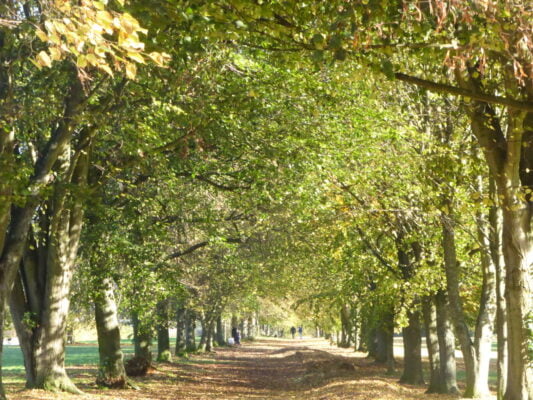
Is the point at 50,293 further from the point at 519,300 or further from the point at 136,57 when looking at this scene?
the point at 136,57

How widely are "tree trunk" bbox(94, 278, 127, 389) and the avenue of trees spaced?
0.23 feet

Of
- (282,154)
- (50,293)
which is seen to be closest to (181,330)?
(50,293)

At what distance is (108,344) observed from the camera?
19.5 m

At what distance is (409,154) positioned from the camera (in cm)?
1590

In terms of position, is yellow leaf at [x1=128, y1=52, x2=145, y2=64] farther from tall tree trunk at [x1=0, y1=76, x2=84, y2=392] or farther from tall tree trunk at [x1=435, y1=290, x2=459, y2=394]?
tall tree trunk at [x1=435, y1=290, x2=459, y2=394]

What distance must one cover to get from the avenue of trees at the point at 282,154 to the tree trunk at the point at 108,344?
69mm

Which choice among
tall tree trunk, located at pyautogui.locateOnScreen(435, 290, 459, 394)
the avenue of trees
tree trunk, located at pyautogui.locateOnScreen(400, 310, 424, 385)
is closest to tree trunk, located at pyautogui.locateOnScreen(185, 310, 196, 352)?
the avenue of trees

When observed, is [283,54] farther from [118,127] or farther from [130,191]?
[130,191]

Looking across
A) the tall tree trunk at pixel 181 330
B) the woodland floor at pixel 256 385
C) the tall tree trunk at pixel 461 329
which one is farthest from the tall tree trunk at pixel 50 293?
the tall tree trunk at pixel 181 330

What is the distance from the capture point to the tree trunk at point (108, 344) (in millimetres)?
Answer: 19500

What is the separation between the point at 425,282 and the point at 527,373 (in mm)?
9388

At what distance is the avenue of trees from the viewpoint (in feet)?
22.9

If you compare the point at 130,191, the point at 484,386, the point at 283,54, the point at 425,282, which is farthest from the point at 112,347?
the point at 283,54

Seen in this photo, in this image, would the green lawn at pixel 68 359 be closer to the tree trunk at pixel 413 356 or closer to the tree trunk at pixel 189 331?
the tree trunk at pixel 189 331
